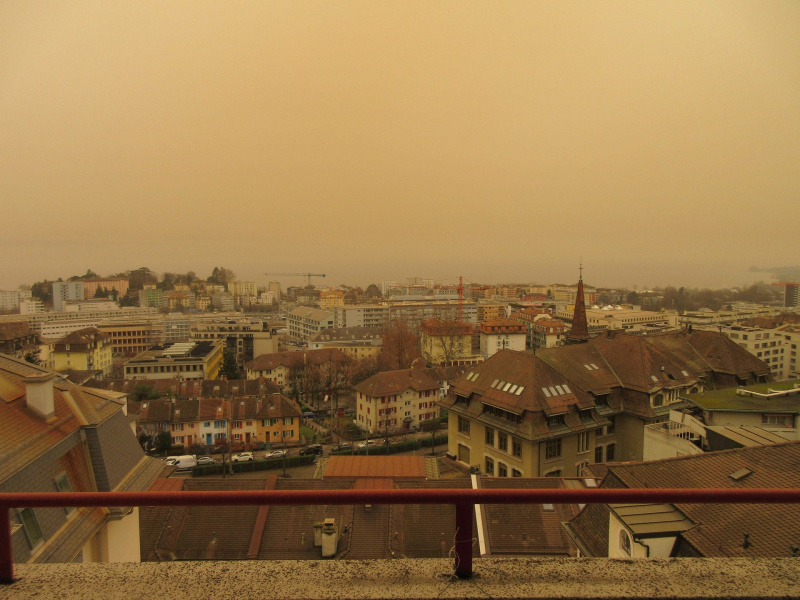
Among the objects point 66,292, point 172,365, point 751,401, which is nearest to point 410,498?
point 751,401

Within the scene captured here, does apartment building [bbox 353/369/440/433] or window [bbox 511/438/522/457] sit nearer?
window [bbox 511/438/522/457]

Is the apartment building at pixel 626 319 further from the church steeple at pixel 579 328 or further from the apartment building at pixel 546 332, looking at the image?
the church steeple at pixel 579 328

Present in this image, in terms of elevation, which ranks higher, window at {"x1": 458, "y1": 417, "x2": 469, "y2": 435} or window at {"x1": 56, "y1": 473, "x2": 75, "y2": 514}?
window at {"x1": 56, "y1": 473, "x2": 75, "y2": 514}

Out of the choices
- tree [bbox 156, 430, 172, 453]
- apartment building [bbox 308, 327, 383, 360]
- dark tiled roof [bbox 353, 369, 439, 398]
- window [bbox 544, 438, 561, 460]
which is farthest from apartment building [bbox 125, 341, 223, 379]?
window [bbox 544, 438, 561, 460]

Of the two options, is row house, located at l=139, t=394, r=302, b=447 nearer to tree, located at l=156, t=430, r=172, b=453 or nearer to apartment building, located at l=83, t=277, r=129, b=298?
tree, located at l=156, t=430, r=172, b=453

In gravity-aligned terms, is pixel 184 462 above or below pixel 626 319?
below

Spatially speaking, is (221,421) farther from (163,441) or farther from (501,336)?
(501,336)
